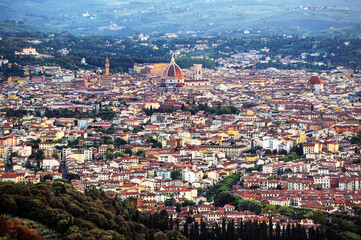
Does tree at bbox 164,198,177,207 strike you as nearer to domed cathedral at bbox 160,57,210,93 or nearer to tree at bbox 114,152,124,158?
tree at bbox 114,152,124,158

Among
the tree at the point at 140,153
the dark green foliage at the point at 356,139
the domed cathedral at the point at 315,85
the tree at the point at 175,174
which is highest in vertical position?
the domed cathedral at the point at 315,85

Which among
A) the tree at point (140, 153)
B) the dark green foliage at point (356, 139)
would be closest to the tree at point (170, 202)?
the tree at point (140, 153)

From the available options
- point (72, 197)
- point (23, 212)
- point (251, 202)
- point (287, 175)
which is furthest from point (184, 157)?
point (23, 212)

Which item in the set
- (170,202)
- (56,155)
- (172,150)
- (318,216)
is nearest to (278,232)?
(318,216)

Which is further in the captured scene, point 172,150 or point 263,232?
point 172,150

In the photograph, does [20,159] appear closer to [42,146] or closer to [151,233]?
[42,146]

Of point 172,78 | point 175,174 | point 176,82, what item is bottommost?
point 175,174

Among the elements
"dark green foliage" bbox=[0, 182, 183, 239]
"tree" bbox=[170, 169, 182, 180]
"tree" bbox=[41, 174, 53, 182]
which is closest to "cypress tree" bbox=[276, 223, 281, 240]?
"dark green foliage" bbox=[0, 182, 183, 239]

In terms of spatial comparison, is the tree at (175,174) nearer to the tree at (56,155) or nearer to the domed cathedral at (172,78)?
the tree at (56,155)

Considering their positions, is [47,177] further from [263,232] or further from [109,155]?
[263,232]
